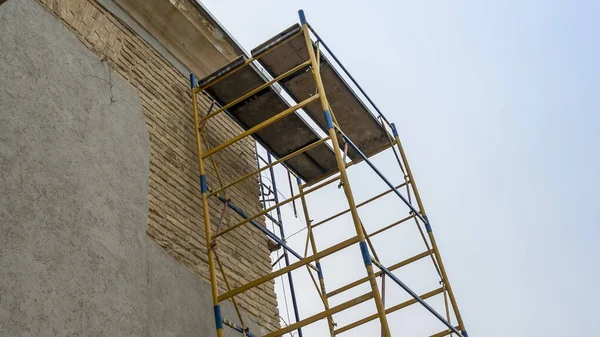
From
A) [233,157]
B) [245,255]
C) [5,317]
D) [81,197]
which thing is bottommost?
[5,317]

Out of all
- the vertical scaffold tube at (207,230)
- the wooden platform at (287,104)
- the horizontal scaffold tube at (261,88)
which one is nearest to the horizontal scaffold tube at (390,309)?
the vertical scaffold tube at (207,230)

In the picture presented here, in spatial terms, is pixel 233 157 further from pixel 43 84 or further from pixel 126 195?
pixel 43 84

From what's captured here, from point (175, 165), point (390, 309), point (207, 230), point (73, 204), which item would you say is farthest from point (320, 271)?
point (73, 204)

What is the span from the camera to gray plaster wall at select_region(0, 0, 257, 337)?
461 cm

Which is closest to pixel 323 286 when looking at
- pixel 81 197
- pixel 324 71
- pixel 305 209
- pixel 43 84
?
pixel 305 209

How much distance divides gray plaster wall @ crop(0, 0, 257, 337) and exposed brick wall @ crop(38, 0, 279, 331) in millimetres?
173

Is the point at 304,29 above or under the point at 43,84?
above

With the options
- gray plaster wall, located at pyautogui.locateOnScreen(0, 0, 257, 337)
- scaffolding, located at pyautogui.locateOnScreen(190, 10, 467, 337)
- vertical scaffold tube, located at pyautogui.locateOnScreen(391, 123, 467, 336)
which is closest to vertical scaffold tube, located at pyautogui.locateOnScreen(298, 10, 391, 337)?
scaffolding, located at pyautogui.locateOnScreen(190, 10, 467, 337)

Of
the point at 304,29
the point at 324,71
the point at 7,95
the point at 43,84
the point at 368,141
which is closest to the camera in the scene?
the point at 7,95

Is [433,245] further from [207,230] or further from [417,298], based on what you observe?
[207,230]

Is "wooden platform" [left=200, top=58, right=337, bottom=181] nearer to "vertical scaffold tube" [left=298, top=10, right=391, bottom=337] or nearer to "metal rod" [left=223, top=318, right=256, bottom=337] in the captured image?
"vertical scaffold tube" [left=298, top=10, right=391, bottom=337]

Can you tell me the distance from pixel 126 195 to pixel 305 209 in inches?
101

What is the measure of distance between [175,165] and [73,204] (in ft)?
5.70

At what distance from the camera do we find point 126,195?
588cm
